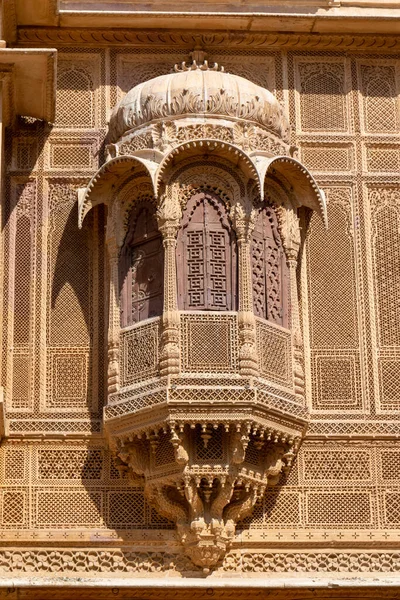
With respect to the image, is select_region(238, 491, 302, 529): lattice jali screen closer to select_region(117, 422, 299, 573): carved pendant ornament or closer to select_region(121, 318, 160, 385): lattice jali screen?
select_region(117, 422, 299, 573): carved pendant ornament

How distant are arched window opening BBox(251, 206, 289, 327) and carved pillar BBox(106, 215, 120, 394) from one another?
36.4 inches

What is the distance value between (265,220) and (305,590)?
8.19 feet

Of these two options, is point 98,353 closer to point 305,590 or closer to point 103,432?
point 103,432

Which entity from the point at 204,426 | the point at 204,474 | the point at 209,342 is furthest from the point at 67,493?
the point at 209,342

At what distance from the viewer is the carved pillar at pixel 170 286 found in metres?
12.4

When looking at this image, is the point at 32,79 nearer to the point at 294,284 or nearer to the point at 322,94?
the point at 322,94

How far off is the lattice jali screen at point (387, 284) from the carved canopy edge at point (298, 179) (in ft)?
1.56

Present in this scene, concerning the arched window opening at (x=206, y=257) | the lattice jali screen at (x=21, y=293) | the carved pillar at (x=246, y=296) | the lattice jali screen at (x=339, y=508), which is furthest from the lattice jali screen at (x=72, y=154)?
the lattice jali screen at (x=339, y=508)

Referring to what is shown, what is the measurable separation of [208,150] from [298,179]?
0.72 metres

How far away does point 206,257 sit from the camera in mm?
12719

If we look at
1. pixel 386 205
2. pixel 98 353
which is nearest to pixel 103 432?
pixel 98 353

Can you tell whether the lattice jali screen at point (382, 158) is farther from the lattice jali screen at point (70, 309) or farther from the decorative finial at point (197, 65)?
the lattice jali screen at point (70, 309)

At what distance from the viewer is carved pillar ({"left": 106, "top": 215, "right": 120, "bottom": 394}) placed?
41.7ft

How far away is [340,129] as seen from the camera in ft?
44.9
